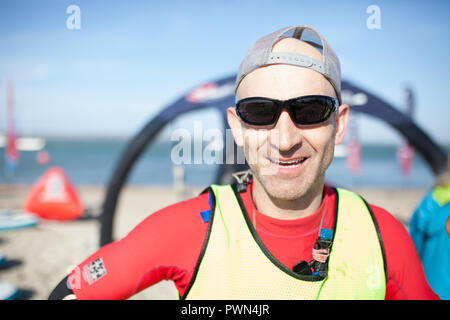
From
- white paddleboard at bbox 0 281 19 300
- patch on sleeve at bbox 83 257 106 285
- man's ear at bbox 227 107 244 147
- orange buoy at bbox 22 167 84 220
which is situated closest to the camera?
patch on sleeve at bbox 83 257 106 285

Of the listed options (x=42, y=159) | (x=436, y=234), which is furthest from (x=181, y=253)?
(x=42, y=159)

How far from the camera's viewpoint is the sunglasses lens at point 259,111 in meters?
1.25

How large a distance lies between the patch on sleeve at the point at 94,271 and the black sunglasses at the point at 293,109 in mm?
851

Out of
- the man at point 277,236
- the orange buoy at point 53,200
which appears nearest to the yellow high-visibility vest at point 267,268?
the man at point 277,236

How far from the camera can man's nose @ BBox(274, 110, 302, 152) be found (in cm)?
124

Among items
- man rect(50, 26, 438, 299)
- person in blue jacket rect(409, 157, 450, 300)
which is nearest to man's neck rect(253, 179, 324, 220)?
man rect(50, 26, 438, 299)

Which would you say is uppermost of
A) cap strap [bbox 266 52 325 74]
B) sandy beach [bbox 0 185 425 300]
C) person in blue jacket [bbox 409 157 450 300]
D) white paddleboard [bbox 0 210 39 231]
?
cap strap [bbox 266 52 325 74]

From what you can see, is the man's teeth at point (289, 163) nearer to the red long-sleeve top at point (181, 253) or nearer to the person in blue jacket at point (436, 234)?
the red long-sleeve top at point (181, 253)

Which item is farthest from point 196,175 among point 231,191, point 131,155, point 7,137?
point 231,191

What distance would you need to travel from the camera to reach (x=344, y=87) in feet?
11.7

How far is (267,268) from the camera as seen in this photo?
49.4 inches

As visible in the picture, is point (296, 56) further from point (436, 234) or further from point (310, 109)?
point (436, 234)

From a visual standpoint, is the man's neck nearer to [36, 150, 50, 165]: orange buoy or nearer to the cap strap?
the cap strap

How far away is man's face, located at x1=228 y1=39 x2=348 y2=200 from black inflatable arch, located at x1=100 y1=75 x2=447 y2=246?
238 centimetres
